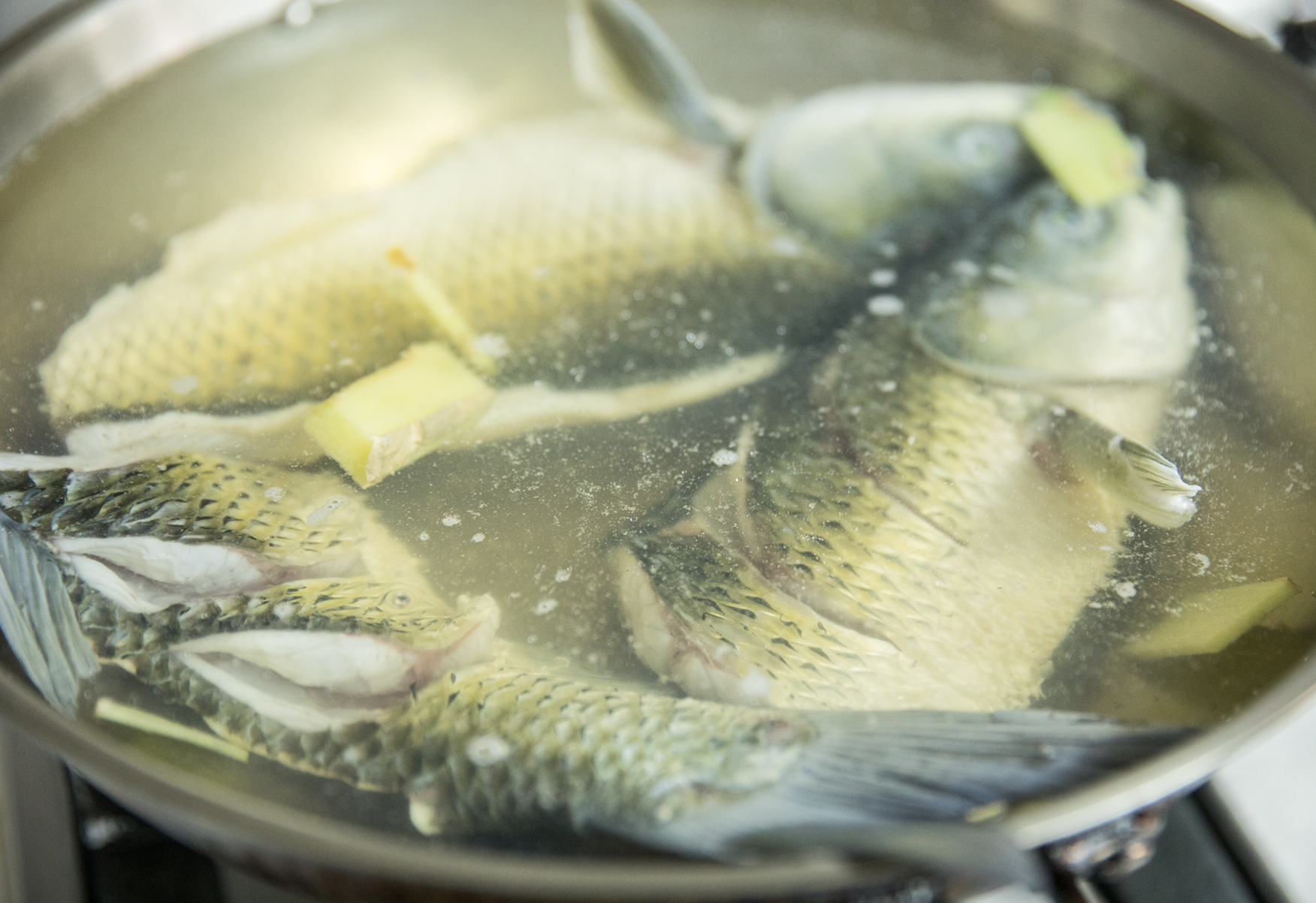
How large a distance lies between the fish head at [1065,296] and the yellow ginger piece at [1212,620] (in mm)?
202

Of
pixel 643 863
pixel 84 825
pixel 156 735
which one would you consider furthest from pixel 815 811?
pixel 84 825

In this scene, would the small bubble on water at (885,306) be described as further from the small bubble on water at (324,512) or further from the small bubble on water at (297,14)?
the small bubble on water at (297,14)

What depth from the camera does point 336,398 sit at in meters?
0.79

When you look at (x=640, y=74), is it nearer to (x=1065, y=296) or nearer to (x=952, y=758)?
(x=1065, y=296)

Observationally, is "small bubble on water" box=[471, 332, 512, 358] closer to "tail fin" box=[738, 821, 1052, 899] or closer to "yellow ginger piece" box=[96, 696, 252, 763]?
"yellow ginger piece" box=[96, 696, 252, 763]

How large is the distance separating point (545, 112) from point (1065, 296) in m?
0.58

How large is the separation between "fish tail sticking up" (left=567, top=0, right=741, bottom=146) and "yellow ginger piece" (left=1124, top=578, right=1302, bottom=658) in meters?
0.63

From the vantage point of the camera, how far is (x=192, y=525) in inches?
28.5

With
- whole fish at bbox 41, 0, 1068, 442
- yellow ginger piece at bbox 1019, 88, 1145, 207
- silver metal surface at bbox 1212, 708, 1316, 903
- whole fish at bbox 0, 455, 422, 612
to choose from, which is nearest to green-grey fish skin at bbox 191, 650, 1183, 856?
whole fish at bbox 0, 455, 422, 612

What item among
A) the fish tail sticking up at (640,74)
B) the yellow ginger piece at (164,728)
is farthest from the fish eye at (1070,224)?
the yellow ginger piece at (164,728)

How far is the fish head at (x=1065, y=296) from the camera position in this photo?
0.84 meters

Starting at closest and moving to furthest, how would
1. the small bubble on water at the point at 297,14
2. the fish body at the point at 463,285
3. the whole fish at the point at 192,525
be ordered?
1. the whole fish at the point at 192,525
2. the fish body at the point at 463,285
3. the small bubble on water at the point at 297,14

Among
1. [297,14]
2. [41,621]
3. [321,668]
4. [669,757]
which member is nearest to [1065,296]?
[669,757]

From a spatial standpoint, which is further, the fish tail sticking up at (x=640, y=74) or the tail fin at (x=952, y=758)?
the fish tail sticking up at (x=640, y=74)
